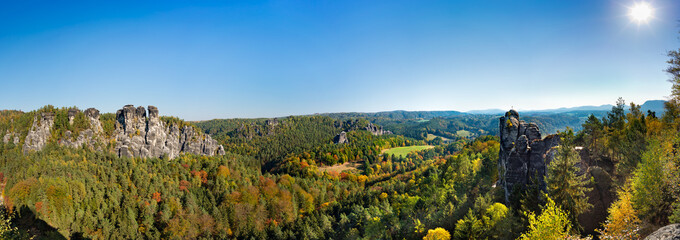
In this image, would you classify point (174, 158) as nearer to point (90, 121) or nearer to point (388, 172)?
point (90, 121)

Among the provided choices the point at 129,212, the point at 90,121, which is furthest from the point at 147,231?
the point at 90,121

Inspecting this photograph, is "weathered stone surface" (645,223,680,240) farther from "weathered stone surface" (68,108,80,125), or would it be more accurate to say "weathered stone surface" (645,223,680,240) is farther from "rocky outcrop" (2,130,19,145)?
"rocky outcrop" (2,130,19,145)

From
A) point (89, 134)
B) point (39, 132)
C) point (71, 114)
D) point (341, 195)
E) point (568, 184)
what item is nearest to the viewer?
point (568, 184)

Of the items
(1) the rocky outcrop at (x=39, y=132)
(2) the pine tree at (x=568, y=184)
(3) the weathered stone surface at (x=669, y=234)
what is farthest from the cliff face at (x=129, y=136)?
(3) the weathered stone surface at (x=669, y=234)

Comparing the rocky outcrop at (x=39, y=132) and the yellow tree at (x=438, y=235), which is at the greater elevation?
the rocky outcrop at (x=39, y=132)

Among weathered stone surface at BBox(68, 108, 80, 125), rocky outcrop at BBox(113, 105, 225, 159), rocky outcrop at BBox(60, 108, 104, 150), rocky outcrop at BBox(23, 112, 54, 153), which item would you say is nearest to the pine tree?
rocky outcrop at BBox(113, 105, 225, 159)

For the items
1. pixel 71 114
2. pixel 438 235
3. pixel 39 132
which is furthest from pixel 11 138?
pixel 438 235

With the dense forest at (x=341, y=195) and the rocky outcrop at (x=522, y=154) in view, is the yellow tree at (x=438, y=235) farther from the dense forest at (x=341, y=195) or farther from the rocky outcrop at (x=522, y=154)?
the rocky outcrop at (x=522, y=154)

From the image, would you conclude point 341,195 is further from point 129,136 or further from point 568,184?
point 129,136

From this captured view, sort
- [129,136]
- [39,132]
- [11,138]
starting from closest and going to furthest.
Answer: [11,138] < [39,132] < [129,136]
